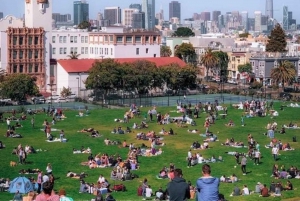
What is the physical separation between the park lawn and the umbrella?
330 mm

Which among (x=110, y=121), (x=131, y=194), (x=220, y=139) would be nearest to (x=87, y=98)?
(x=110, y=121)

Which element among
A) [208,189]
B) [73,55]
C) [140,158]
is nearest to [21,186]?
[140,158]

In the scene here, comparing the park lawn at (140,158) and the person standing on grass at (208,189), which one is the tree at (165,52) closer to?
the park lawn at (140,158)

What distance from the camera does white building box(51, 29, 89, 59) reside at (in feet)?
302

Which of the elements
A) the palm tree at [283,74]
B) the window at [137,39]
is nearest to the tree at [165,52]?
the window at [137,39]

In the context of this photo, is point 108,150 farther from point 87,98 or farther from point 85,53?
point 85,53

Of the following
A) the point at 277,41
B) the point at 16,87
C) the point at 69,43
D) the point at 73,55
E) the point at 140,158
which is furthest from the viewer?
the point at 277,41

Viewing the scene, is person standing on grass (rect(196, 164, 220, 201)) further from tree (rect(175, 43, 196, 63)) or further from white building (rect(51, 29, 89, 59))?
tree (rect(175, 43, 196, 63))

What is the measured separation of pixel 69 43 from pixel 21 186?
227 ft

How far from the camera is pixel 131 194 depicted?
26016 mm

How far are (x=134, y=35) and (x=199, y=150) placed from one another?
5682 cm

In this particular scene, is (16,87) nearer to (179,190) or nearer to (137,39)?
(137,39)

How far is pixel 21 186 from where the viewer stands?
25.5 m

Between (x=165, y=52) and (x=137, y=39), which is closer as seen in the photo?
(x=137, y=39)
